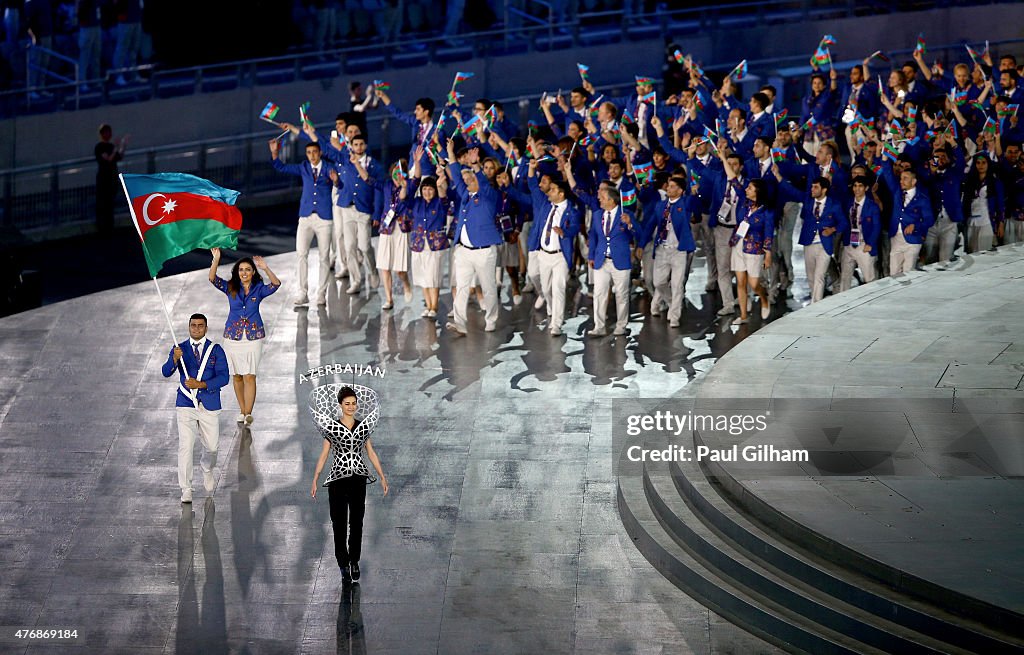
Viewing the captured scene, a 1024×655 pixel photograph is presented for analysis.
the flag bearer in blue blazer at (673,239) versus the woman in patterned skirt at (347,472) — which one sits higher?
the flag bearer in blue blazer at (673,239)

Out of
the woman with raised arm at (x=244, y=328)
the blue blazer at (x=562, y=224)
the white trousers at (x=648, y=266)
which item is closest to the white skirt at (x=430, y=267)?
the blue blazer at (x=562, y=224)

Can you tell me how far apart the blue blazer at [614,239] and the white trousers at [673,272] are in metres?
0.84

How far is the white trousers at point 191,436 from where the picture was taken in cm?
1373

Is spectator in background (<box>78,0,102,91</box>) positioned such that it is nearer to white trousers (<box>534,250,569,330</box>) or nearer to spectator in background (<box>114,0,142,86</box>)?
spectator in background (<box>114,0,142,86</box>)

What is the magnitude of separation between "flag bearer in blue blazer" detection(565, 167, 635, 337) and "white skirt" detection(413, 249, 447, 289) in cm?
191

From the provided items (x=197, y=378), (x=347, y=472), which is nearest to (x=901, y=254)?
(x=197, y=378)

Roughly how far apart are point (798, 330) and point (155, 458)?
682 centimetres

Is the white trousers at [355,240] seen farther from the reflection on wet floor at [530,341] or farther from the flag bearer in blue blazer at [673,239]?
the flag bearer in blue blazer at [673,239]

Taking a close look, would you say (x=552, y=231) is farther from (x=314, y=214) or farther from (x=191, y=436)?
(x=191, y=436)

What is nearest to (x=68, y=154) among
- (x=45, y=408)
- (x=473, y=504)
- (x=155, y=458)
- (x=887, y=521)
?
(x=45, y=408)

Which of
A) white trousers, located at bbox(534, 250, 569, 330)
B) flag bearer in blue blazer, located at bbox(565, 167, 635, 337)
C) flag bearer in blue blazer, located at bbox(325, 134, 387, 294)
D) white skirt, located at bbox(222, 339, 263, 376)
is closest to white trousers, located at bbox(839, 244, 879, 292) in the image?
flag bearer in blue blazer, located at bbox(565, 167, 635, 337)

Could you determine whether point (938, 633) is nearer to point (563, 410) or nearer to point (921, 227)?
point (563, 410)

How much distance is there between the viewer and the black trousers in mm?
12109

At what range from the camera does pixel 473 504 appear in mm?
13852
